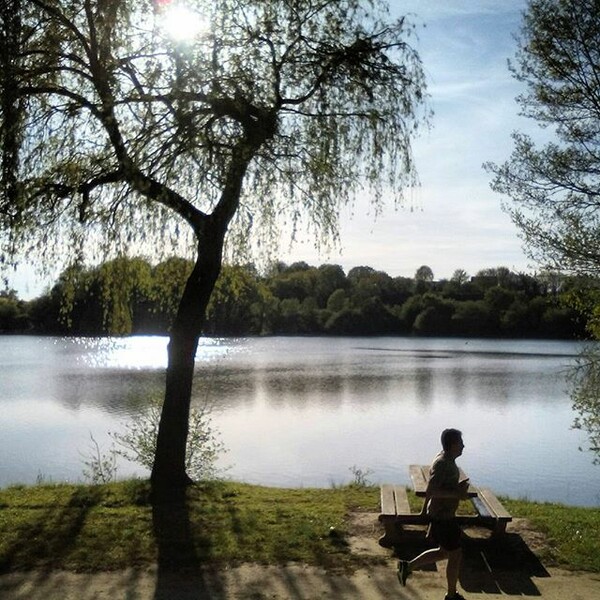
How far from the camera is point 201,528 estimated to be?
702 cm

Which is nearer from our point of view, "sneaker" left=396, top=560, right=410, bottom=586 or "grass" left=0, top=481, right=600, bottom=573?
"sneaker" left=396, top=560, right=410, bottom=586

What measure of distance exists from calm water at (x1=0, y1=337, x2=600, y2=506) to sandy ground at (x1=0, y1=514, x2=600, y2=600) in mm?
4743

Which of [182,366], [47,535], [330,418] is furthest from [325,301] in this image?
[47,535]

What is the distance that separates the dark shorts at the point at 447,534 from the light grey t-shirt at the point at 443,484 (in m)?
0.05

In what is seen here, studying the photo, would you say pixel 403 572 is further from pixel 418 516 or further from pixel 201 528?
pixel 201 528

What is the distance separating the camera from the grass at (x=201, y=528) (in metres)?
6.18

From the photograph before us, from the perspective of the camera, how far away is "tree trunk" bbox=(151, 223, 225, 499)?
867 cm

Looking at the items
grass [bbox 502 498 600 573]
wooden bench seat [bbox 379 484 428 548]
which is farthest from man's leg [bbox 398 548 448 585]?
grass [bbox 502 498 600 573]

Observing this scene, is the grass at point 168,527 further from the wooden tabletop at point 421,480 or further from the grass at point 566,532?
the grass at point 566,532

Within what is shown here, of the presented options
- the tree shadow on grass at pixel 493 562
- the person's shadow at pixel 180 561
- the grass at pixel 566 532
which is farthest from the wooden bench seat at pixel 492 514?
the person's shadow at pixel 180 561

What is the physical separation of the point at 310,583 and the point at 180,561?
1.11 metres

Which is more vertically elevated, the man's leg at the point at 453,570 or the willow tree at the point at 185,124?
the willow tree at the point at 185,124

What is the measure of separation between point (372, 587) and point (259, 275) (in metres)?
4.80

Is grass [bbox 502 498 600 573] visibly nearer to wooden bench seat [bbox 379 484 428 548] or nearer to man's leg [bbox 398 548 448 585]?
wooden bench seat [bbox 379 484 428 548]
